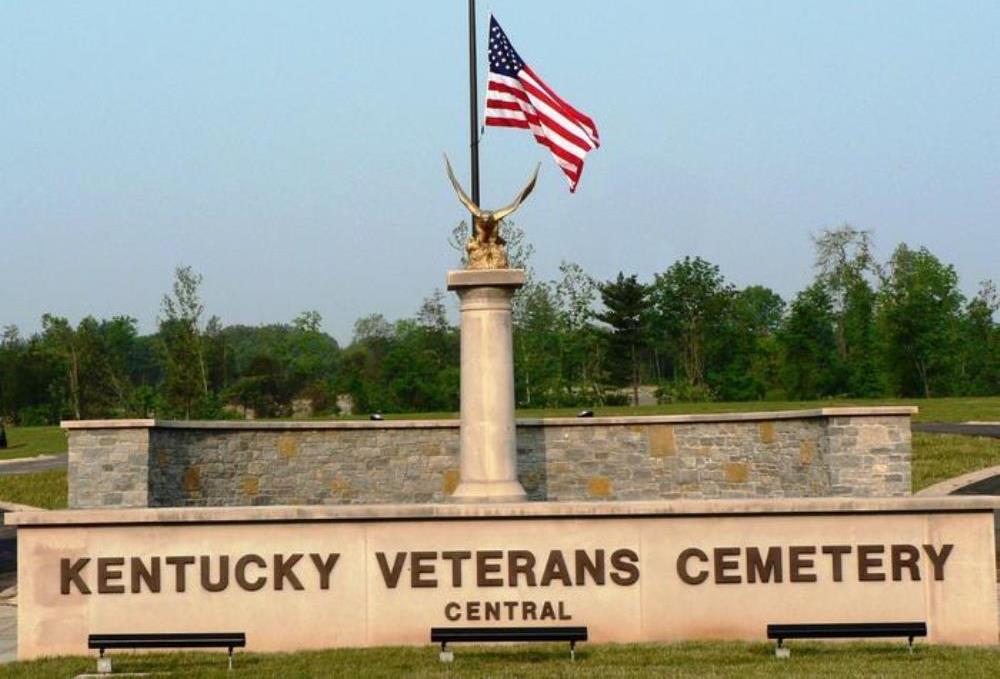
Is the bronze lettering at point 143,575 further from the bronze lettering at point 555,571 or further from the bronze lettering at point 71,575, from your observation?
the bronze lettering at point 555,571

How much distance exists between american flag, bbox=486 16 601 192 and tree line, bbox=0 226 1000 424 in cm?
3483

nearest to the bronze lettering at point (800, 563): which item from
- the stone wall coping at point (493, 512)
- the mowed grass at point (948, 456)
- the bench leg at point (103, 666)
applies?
the stone wall coping at point (493, 512)

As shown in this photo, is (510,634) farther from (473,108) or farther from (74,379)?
(74,379)

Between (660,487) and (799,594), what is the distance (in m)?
11.0

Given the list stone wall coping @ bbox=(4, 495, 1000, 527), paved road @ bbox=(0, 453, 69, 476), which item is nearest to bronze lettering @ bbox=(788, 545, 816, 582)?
stone wall coping @ bbox=(4, 495, 1000, 527)

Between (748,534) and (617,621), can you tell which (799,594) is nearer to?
(748,534)

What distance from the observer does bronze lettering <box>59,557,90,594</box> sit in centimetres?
1483

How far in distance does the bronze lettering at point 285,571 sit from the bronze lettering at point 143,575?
4.22 ft

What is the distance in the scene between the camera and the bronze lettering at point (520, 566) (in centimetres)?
1492

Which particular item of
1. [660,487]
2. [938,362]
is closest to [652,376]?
[938,362]

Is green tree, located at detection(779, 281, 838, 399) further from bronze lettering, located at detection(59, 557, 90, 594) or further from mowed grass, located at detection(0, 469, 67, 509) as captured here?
bronze lettering, located at detection(59, 557, 90, 594)

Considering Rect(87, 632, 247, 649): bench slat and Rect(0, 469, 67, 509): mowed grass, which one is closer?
Rect(87, 632, 247, 649): bench slat

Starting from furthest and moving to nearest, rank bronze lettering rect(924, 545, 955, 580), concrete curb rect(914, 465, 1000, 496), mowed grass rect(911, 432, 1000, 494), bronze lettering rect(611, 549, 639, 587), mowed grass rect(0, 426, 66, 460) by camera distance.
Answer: mowed grass rect(0, 426, 66, 460) → mowed grass rect(911, 432, 1000, 494) → concrete curb rect(914, 465, 1000, 496) → bronze lettering rect(611, 549, 639, 587) → bronze lettering rect(924, 545, 955, 580)

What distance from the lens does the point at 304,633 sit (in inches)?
584
